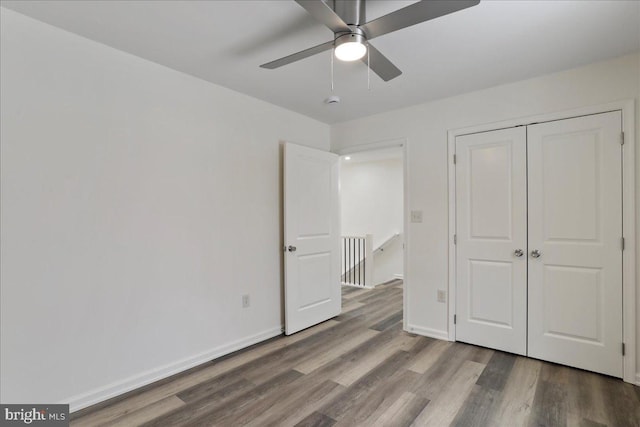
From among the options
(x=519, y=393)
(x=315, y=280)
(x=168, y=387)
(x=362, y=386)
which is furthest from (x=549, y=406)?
(x=168, y=387)

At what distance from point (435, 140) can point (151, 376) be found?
130 inches

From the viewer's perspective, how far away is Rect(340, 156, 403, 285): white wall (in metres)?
6.36

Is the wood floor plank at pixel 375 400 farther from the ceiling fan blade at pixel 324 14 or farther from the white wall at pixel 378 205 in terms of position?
the white wall at pixel 378 205

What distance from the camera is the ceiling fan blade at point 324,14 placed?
1380mm

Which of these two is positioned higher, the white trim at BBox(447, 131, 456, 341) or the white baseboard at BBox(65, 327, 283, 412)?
the white trim at BBox(447, 131, 456, 341)

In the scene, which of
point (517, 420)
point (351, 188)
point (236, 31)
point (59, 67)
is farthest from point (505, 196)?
point (351, 188)

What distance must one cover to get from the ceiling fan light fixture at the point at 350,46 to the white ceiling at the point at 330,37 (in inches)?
12.4

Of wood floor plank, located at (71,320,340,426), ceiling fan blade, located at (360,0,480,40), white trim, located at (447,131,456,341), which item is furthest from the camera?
white trim, located at (447,131,456,341)

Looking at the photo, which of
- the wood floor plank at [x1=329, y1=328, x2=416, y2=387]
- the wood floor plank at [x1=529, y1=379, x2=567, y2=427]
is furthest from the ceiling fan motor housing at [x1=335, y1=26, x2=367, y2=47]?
the wood floor plank at [x1=529, y1=379, x2=567, y2=427]

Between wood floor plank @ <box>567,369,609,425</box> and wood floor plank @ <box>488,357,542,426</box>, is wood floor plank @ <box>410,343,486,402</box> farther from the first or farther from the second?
wood floor plank @ <box>567,369,609,425</box>

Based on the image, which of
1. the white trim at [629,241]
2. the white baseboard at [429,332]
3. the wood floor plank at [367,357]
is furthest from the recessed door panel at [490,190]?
the wood floor plank at [367,357]

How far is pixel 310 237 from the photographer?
11.7ft

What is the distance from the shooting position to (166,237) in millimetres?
2471

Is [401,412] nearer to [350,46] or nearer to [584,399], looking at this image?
[584,399]
